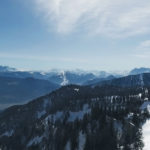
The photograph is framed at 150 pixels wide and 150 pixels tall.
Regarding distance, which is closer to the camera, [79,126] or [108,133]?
[108,133]

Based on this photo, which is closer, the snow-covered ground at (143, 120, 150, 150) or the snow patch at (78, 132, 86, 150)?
the snow-covered ground at (143, 120, 150, 150)

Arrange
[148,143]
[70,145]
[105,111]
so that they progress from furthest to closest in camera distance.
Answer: [105,111] → [70,145] → [148,143]

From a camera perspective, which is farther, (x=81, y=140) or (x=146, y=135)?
(x=81, y=140)

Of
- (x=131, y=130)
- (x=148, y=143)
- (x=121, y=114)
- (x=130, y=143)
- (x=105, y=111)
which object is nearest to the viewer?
(x=148, y=143)

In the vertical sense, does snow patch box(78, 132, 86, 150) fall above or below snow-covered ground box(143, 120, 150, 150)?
below

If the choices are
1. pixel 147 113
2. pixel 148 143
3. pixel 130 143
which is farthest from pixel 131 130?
pixel 147 113

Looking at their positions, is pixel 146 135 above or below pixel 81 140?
above

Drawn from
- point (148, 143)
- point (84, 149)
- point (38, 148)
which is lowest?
point (38, 148)

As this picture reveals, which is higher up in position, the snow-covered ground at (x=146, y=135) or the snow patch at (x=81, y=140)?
the snow-covered ground at (x=146, y=135)

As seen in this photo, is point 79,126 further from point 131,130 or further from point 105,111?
point 131,130

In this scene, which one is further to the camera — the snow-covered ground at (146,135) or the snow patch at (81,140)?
the snow patch at (81,140)

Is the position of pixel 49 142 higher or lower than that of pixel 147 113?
lower
